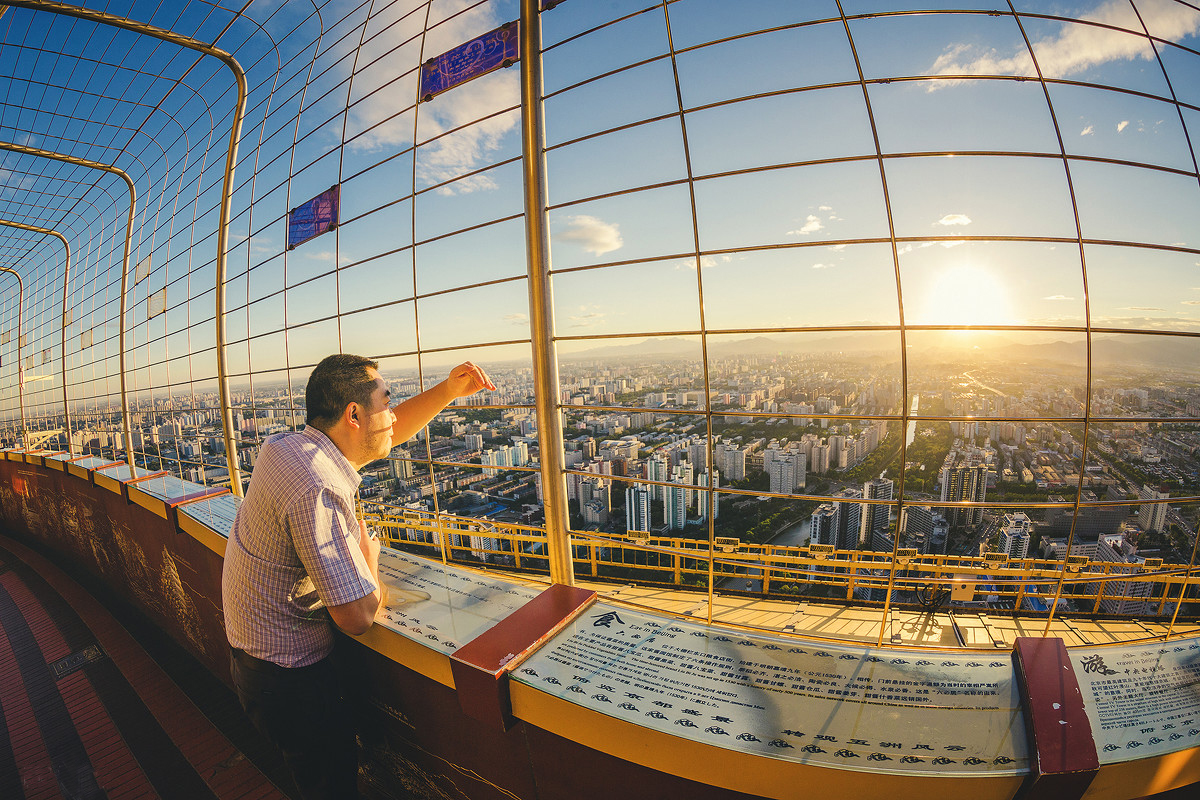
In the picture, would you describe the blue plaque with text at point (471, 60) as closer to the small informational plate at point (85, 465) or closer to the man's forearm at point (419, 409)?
the man's forearm at point (419, 409)

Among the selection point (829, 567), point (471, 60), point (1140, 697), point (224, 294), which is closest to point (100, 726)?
point (224, 294)

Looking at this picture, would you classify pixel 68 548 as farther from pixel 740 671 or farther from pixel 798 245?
pixel 798 245

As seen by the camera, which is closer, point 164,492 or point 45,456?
point 164,492

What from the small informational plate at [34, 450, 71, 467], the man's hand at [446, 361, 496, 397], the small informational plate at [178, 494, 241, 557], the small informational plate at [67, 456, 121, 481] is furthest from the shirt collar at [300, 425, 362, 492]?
the small informational plate at [34, 450, 71, 467]

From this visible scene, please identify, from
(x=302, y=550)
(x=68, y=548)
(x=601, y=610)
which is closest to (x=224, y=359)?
(x=302, y=550)

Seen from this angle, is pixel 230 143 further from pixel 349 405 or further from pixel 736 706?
pixel 736 706

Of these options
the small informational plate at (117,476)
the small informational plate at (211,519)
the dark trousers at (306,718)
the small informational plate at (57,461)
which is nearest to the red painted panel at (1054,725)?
the dark trousers at (306,718)
